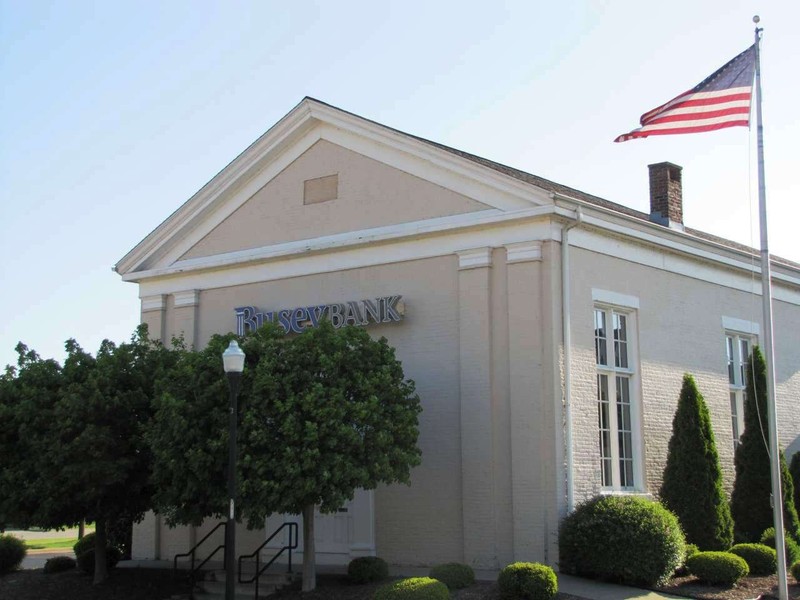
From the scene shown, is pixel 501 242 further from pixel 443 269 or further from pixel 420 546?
pixel 420 546

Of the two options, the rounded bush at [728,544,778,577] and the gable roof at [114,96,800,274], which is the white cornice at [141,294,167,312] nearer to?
the gable roof at [114,96,800,274]

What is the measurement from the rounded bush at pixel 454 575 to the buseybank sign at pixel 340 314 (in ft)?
16.5

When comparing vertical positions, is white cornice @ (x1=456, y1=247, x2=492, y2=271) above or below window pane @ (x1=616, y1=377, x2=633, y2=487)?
above

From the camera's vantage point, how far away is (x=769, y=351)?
53.8 ft

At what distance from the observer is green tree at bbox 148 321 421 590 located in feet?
55.1

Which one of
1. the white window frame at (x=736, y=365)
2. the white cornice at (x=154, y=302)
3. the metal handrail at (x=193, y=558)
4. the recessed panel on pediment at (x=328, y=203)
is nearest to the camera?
the metal handrail at (x=193, y=558)

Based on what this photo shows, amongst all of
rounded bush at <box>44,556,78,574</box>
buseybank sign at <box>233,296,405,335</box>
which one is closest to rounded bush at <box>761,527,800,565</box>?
Answer: buseybank sign at <box>233,296,405,335</box>

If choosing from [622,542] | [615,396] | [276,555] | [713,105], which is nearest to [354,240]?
[615,396]

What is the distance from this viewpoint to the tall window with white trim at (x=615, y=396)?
65.1 feet

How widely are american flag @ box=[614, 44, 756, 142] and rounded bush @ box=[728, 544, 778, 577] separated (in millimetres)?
7492

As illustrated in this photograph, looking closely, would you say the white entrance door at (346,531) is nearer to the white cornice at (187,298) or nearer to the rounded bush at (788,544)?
the white cornice at (187,298)

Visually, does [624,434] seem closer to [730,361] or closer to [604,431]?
[604,431]

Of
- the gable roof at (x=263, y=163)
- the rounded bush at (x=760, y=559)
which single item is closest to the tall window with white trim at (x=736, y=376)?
the gable roof at (x=263, y=163)

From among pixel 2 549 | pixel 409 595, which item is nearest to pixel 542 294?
pixel 409 595
